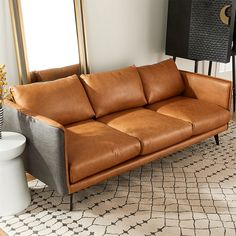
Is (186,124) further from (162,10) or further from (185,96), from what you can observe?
(162,10)

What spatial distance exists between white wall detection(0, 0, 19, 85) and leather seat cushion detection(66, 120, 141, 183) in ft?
2.25

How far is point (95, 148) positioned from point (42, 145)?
1.19 ft

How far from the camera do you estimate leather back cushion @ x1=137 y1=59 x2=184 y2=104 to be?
3494mm

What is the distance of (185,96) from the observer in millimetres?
3768

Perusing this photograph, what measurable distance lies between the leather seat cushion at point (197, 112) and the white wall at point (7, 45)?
1.26 m

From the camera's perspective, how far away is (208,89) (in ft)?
11.6

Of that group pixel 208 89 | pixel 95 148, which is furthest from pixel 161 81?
pixel 95 148

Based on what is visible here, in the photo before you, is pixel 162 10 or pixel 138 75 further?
pixel 162 10

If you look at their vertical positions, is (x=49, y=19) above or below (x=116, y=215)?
above

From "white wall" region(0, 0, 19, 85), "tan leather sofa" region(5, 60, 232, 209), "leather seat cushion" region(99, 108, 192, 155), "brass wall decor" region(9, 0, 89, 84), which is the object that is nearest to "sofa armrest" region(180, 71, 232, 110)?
"tan leather sofa" region(5, 60, 232, 209)

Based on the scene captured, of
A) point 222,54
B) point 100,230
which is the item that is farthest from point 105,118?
point 222,54

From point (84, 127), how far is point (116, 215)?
75 centimetres

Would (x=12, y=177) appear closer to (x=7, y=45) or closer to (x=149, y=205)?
(x=149, y=205)

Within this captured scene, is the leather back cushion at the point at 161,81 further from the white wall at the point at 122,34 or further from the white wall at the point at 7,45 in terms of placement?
the white wall at the point at 7,45
